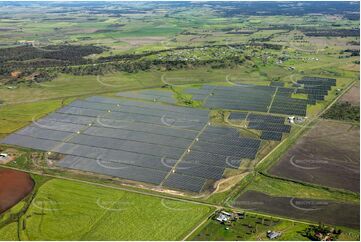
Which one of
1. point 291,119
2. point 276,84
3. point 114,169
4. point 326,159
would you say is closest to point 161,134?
point 114,169

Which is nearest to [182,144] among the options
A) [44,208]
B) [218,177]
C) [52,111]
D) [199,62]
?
[218,177]

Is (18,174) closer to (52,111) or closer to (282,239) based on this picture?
(52,111)

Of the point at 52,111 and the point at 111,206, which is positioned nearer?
the point at 111,206

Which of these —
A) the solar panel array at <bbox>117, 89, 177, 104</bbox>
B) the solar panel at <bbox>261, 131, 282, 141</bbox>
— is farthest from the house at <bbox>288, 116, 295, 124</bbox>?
the solar panel array at <bbox>117, 89, 177, 104</bbox>

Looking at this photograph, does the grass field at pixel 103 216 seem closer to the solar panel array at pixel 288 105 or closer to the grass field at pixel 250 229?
the grass field at pixel 250 229

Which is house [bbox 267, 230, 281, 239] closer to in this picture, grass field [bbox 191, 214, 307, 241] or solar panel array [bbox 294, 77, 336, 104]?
grass field [bbox 191, 214, 307, 241]
